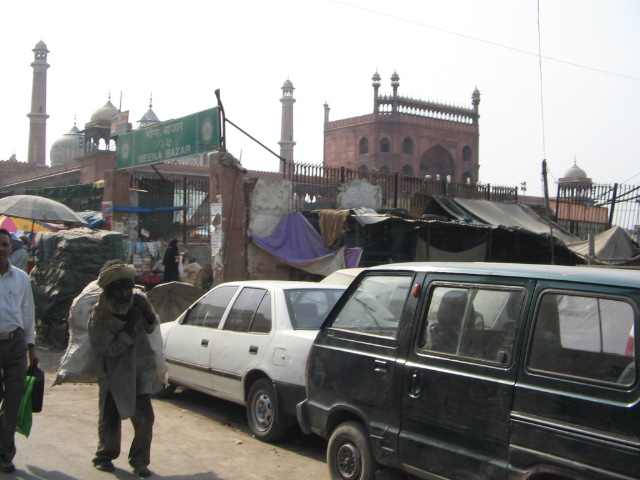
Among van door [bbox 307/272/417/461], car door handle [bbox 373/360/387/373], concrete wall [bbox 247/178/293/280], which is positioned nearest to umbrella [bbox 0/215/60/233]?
concrete wall [bbox 247/178/293/280]

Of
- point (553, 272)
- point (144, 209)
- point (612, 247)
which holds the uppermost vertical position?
point (144, 209)

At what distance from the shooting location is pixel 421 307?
170 inches

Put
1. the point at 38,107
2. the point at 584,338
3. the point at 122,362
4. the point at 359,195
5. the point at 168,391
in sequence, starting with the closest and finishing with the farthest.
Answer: the point at 584,338
the point at 122,362
the point at 168,391
the point at 359,195
the point at 38,107

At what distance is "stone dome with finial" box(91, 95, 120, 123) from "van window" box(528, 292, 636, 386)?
139 feet

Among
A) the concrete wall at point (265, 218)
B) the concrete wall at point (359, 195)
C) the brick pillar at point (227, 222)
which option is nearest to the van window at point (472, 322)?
the brick pillar at point (227, 222)

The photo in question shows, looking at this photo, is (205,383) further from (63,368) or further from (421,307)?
(421,307)

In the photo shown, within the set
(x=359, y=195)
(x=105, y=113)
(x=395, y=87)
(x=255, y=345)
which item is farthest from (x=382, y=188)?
(x=395, y=87)

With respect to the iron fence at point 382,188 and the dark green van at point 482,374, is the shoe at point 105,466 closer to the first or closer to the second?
the dark green van at point 482,374

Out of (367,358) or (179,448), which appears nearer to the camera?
(367,358)

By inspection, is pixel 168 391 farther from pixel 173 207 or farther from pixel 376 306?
pixel 173 207

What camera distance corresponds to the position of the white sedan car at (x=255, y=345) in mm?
5984

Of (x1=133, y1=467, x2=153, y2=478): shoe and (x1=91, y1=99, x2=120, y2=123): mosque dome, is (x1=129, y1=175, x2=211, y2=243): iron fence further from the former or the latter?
(x1=91, y1=99, x2=120, y2=123): mosque dome

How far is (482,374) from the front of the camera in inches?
148

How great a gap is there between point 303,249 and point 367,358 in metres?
9.09
